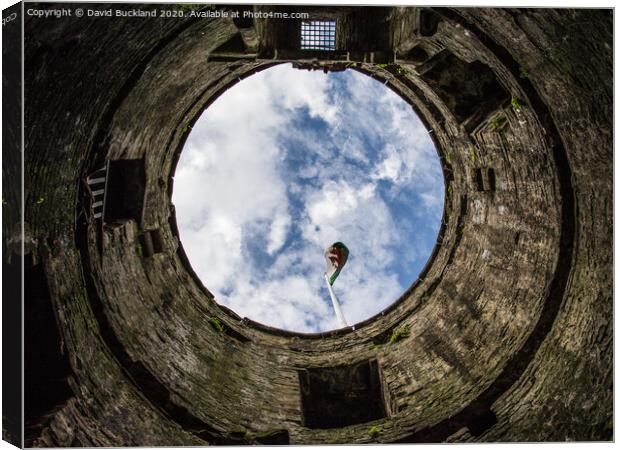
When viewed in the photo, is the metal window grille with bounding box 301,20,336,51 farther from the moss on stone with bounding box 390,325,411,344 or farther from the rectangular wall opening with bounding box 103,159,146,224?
the moss on stone with bounding box 390,325,411,344

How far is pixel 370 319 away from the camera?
9344 mm

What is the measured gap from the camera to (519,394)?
21.5 ft

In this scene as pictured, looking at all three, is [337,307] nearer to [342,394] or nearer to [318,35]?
[342,394]

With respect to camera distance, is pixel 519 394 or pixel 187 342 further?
pixel 187 342

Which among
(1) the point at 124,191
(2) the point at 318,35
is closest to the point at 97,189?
(1) the point at 124,191

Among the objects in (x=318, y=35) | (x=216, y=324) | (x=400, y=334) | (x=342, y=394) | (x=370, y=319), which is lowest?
(x=342, y=394)

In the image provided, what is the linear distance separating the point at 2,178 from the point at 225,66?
4.17 metres

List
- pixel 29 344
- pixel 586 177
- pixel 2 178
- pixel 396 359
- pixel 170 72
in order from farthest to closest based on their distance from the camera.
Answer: pixel 396 359 < pixel 170 72 < pixel 586 177 < pixel 29 344 < pixel 2 178

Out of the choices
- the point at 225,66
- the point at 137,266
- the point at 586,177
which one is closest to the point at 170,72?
the point at 225,66

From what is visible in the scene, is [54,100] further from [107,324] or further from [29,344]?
[107,324]

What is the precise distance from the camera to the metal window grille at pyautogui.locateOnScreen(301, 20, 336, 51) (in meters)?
5.99

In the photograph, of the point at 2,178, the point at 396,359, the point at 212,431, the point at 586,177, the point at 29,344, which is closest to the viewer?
the point at 2,178

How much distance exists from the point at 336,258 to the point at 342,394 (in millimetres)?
3841

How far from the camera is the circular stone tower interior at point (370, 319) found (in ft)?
17.7
